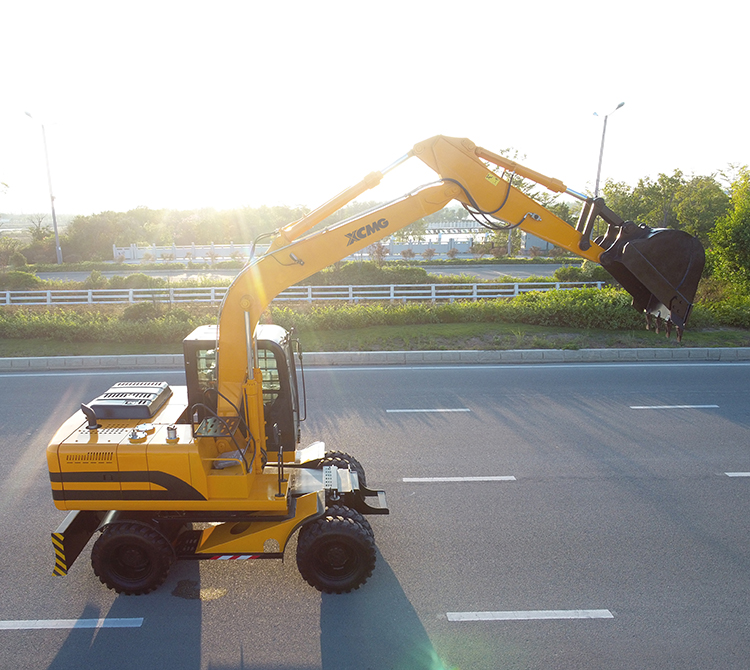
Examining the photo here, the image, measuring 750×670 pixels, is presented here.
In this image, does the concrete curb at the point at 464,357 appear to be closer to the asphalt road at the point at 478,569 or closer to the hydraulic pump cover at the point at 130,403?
the asphalt road at the point at 478,569

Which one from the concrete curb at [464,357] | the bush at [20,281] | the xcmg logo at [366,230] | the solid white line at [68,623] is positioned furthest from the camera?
the bush at [20,281]

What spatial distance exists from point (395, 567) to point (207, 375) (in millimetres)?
2629

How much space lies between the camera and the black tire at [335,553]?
4.64 m

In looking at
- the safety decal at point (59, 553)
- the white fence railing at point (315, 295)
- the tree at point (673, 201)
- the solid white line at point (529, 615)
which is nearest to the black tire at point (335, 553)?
the solid white line at point (529, 615)

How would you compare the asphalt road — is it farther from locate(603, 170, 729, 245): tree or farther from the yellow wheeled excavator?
locate(603, 170, 729, 245): tree

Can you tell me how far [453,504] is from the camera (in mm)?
6227

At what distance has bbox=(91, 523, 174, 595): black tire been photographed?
4641 mm

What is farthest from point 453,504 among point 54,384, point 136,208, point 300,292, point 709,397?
point 136,208

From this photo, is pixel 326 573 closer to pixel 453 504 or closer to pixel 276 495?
pixel 276 495

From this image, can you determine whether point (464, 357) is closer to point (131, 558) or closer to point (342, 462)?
point (342, 462)

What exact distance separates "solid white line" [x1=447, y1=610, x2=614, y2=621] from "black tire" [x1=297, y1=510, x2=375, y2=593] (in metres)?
0.86

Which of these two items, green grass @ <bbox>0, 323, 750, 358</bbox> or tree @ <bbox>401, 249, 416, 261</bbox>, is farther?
tree @ <bbox>401, 249, 416, 261</bbox>

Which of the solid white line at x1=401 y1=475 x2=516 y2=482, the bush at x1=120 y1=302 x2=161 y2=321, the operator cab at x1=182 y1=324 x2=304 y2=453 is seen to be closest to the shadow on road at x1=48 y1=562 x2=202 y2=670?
the operator cab at x1=182 y1=324 x2=304 y2=453

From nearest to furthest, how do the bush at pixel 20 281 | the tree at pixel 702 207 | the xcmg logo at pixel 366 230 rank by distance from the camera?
the xcmg logo at pixel 366 230
the bush at pixel 20 281
the tree at pixel 702 207
